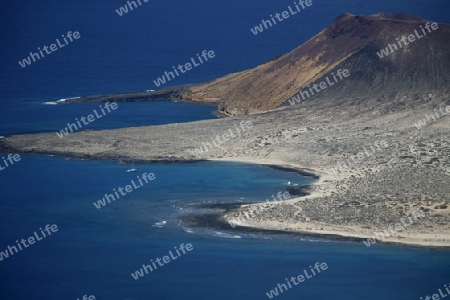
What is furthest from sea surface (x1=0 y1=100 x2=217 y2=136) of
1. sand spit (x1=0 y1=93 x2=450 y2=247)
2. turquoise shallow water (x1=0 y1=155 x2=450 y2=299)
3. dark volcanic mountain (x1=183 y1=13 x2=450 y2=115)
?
turquoise shallow water (x1=0 y1=155 x2=450 y2=299)

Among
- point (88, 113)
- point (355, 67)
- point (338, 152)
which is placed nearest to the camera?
point (338, 152)

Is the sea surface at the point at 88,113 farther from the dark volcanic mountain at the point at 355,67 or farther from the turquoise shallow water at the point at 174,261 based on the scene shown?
the turquoise shallow water at the point at 174,261

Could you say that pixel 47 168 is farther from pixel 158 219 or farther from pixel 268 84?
Answer: pixel 268 84

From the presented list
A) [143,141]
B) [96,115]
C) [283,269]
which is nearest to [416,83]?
[143,141]

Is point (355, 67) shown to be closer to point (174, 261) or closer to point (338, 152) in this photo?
point (338, 152)

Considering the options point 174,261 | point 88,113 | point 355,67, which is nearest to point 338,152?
point 355,67

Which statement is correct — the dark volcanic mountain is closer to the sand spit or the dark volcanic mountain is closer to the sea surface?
the sand spit
